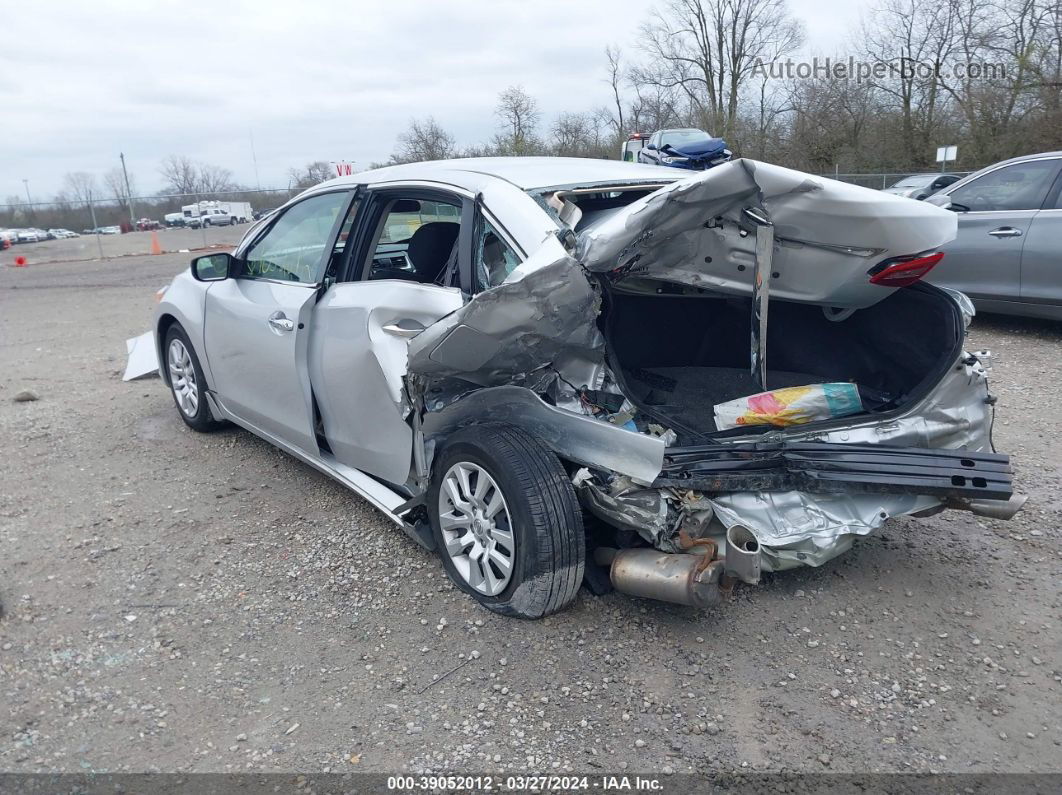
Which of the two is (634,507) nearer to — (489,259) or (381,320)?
(489,259)

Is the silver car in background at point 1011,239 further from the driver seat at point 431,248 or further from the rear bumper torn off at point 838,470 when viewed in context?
the driver seat at point 431,248

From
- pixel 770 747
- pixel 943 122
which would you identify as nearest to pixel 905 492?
pixel 770 747

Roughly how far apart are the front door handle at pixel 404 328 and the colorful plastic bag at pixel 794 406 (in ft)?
4.22

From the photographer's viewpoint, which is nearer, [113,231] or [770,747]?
[770,747]

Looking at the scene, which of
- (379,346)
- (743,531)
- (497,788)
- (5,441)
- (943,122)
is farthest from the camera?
(943,122)

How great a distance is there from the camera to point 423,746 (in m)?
2.50

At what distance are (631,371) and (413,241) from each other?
124cm

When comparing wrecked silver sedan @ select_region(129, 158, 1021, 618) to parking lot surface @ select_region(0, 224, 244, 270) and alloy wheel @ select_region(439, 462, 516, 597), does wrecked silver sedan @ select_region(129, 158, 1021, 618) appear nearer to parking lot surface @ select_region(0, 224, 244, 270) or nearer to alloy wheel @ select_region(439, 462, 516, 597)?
alloy wheel @ select_region(439, 462, 516, 597)

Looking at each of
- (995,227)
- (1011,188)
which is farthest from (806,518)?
(1011,188)

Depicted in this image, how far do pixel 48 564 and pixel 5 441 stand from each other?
2.30 m

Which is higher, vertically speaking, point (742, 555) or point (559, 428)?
point (559, 428)

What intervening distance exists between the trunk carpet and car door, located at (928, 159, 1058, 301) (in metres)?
4.32

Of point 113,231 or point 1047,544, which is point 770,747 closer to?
point 1047,544

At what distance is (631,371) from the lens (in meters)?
3.74
